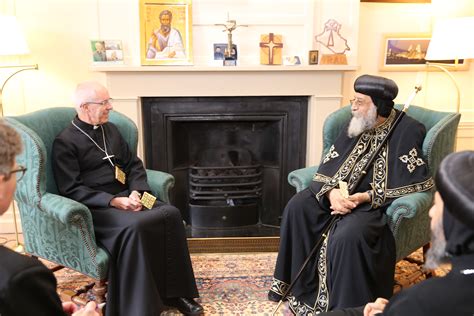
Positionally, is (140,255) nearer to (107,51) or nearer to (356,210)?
(356,210)

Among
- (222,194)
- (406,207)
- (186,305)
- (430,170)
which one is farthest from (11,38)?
(430,170)

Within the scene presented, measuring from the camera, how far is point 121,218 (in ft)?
7.68

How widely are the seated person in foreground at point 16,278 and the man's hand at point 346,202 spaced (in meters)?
1.61

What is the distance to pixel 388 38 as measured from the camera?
3.60m

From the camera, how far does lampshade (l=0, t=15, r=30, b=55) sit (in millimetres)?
2926

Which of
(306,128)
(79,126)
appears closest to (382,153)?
(306,128)

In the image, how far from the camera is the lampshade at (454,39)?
9.88ft

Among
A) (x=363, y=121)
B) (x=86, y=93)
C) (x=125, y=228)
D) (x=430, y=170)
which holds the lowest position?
(x=125, y=228)

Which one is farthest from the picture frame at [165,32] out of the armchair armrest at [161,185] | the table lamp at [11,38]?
the armchair armrest at [161,185]

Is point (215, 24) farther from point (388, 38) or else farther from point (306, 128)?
point (388, 38)

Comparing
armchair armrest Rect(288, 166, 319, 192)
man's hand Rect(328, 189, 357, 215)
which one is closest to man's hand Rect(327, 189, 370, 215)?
man's hand Rect(328, 189, 357, 215)

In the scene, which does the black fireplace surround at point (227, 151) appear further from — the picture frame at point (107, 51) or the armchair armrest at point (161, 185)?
the armchair armrest at point (161, 185)

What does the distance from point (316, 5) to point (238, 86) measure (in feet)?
2.70

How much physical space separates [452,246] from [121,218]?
5.41ft
